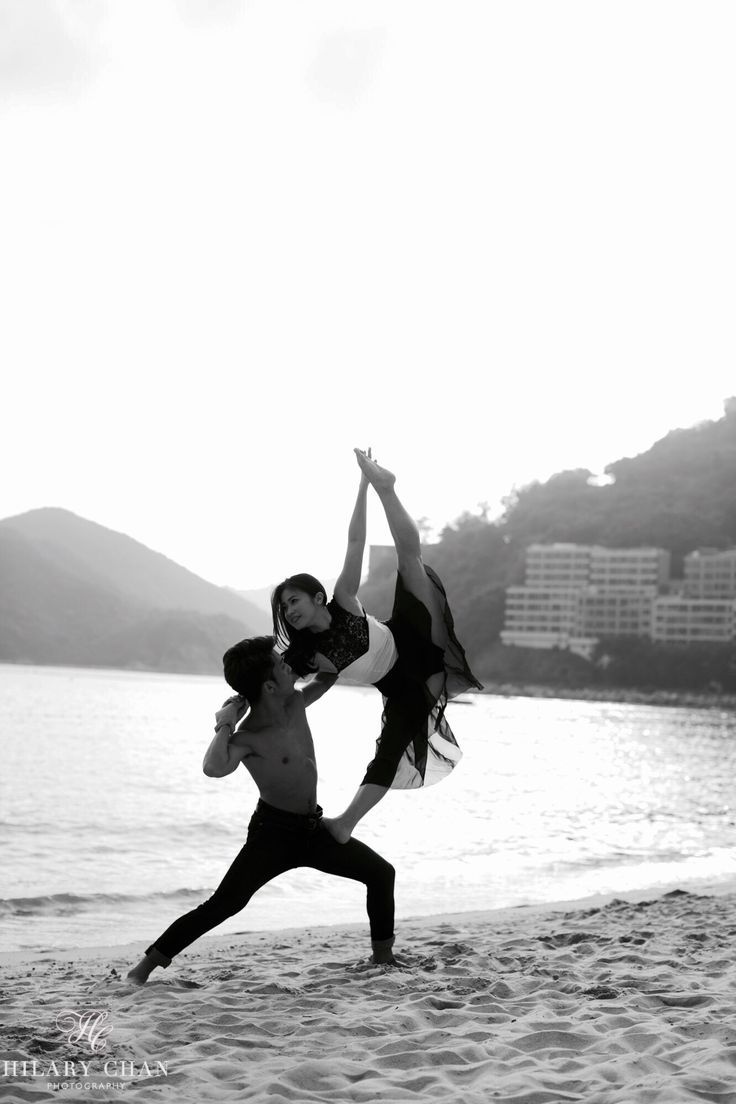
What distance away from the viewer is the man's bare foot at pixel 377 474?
4.67 m

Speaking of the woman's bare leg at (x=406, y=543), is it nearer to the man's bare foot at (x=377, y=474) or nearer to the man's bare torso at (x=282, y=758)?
the man's bare foot at (x=377, y=474)

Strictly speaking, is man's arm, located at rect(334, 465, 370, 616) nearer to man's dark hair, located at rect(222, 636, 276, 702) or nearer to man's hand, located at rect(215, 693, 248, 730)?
man's dark hair, located at rect(222, 636, 276, 702)

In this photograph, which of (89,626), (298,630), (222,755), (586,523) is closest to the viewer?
(222,755)

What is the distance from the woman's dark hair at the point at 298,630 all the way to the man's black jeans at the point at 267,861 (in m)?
0.66

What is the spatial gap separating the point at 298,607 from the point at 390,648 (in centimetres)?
51

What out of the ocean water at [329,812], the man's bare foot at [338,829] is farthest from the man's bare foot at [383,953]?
the ocean water at [329,812]

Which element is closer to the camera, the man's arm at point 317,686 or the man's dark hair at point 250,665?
the man's dark hair at point 250,665

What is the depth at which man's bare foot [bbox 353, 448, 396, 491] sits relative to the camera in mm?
4666

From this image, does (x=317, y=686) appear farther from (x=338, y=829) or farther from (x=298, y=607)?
(x=338, y=829)

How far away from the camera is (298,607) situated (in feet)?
15.0

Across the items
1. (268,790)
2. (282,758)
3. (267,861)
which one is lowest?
(267,861)

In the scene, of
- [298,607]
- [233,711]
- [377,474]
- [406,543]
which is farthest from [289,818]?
[377,474]

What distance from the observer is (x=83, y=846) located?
1328 centimetres

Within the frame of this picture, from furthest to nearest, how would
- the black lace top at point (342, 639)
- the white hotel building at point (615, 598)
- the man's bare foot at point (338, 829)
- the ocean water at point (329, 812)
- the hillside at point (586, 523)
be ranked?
the hillside at point (586, 523)
the white hotel building at point (615, 598)
the ocean water at point (329, 812)
the man's bare foot at point (338, 829)
the black lace top at point (342, 639)
